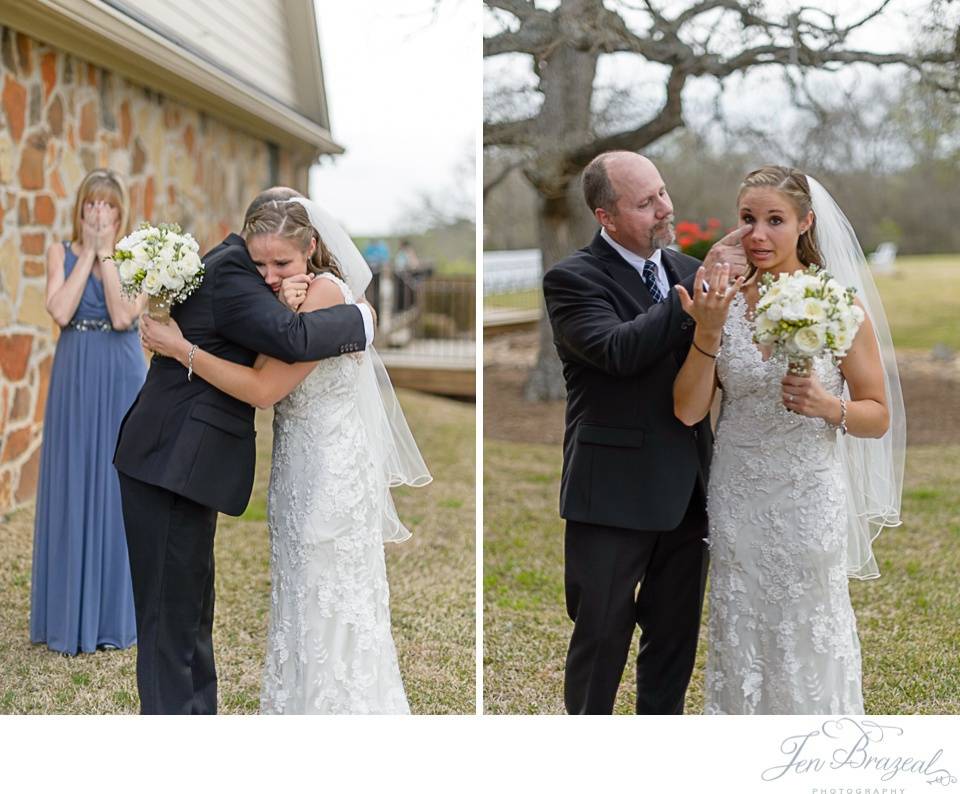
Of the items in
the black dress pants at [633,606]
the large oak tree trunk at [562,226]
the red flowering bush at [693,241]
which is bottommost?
the black dress pants at [633,606]

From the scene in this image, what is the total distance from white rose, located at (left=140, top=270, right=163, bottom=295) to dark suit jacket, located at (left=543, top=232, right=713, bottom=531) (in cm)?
112

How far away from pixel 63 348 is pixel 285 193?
5.97 ft

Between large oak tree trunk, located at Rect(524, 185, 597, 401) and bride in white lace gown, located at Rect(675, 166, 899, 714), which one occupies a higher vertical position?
large oak tree trunk, located at Rect(524, 185, 597, 401)

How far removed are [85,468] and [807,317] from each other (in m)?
3.13

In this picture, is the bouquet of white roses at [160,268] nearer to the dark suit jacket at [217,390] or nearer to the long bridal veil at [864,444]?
the dark suit jacket at [217,390]

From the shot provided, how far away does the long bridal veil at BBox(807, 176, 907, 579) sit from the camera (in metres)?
3.15

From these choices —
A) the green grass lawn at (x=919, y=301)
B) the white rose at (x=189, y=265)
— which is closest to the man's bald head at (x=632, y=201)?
the white rose at (x=189, y=265)

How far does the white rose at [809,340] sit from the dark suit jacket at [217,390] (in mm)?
1254

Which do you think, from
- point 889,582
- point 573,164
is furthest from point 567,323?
point 573,164

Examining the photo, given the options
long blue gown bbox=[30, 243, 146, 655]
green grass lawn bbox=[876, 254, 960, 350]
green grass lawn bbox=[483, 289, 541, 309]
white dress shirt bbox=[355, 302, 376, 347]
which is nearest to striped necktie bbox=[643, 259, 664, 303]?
white dress shirt bbox=[355, 302, 376, 347]

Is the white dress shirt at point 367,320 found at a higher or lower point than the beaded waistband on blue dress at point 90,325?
lower

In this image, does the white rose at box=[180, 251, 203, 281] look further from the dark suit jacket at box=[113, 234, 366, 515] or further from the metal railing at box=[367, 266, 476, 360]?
the metal railing at box=[367, 266, 476, 360]

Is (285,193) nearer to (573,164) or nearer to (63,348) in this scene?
(63,348)
